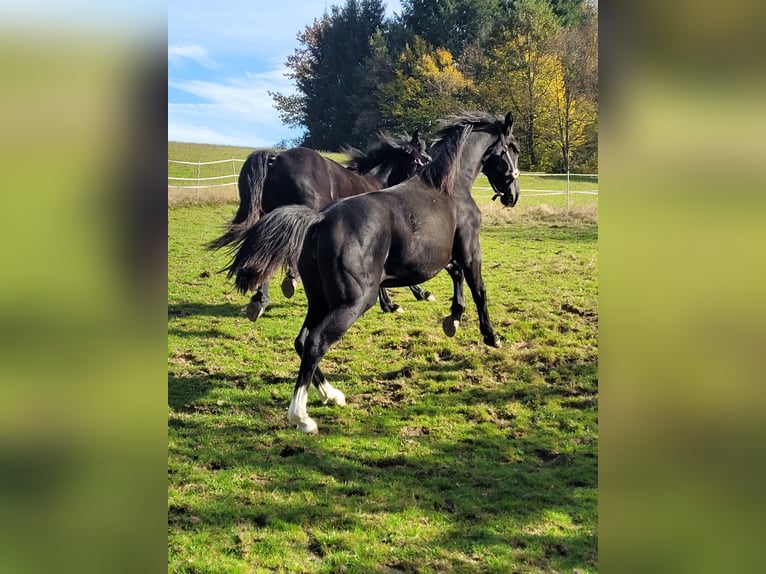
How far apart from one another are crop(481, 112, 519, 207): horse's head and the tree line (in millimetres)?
13187

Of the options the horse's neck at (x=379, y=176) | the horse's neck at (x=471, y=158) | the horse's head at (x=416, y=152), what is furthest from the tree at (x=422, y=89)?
the horse's neck at (x=471, y=158)

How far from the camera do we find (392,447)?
4027 mm

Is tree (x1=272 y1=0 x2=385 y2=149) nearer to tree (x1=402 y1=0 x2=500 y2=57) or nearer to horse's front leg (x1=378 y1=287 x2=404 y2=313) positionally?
tree (x1=402 y1=0 x2=500 y2=57)

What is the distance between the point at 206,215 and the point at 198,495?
15.3 m

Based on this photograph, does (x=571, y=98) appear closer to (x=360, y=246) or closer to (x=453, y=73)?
(x=453, y=73)

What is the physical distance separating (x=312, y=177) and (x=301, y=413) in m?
4.51

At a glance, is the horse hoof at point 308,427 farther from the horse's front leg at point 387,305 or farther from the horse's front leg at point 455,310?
the horse's front leg at point 387,305

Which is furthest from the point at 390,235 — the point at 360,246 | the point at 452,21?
the point at 452,21

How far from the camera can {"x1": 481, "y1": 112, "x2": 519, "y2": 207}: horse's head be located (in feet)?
20.2
